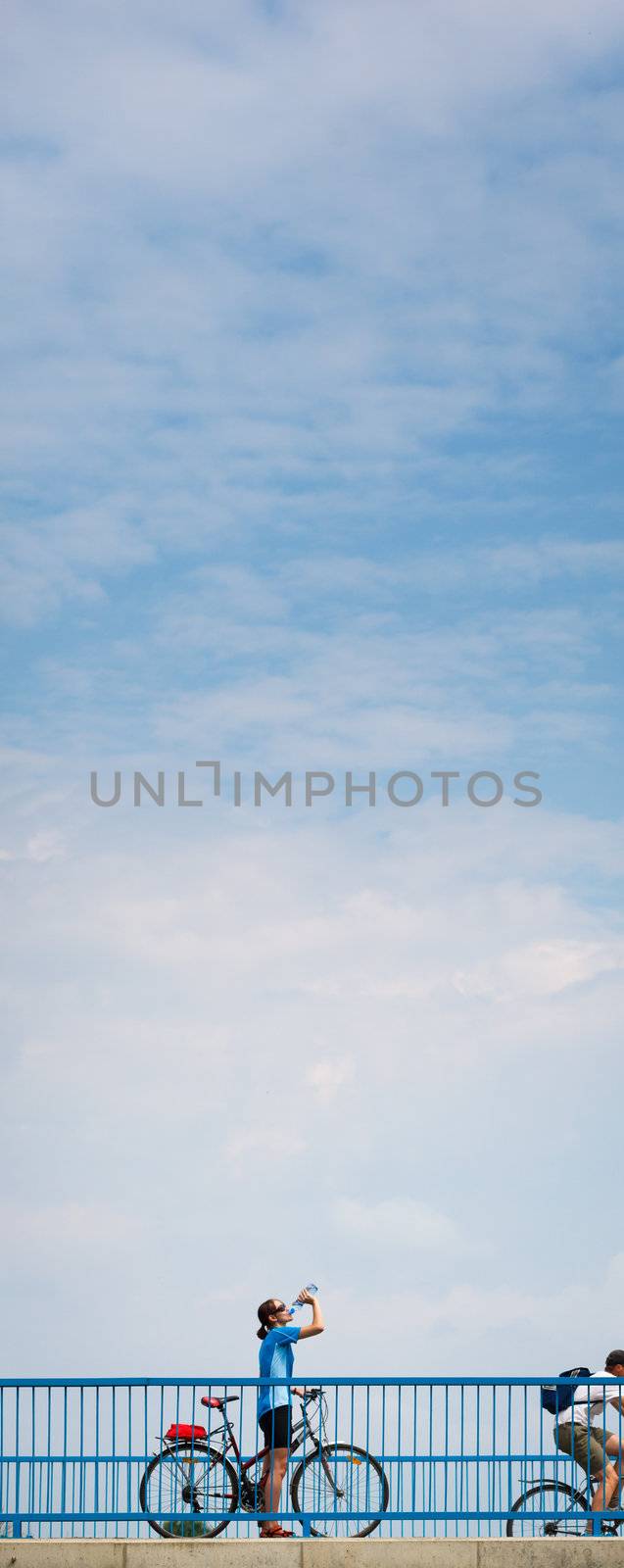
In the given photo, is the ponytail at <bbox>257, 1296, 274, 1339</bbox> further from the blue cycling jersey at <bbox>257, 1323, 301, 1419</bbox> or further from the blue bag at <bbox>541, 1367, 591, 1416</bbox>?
the blue bag at <bbox>541, 1367, 591, 1416</bbox>

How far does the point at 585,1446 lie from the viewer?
1499 cm

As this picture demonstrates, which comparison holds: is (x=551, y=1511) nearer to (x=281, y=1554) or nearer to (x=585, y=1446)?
(x=585, y=1446)

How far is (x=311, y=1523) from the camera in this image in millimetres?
14688

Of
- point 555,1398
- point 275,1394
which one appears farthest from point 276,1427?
point 555,1398

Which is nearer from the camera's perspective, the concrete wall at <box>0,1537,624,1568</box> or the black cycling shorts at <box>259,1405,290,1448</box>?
the concrete wall at <box>0,1537,624,1568</box>

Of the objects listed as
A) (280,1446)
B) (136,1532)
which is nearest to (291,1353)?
(280,1446)

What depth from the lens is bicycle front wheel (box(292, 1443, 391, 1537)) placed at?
14719 millimetres

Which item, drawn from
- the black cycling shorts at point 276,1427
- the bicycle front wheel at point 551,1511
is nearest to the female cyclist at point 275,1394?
the black cycling shorts at point 276,1427

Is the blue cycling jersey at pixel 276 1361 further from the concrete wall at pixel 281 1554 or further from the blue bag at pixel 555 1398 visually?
the blue bag at pixel 555 1398

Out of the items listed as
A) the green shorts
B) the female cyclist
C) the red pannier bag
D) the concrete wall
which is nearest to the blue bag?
the green shorts

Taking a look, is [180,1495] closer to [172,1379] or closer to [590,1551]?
[172,1379]

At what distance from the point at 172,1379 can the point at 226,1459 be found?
85 centimetres

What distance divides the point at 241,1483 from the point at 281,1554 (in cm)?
71

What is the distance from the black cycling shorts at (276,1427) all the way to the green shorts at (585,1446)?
2102mm
